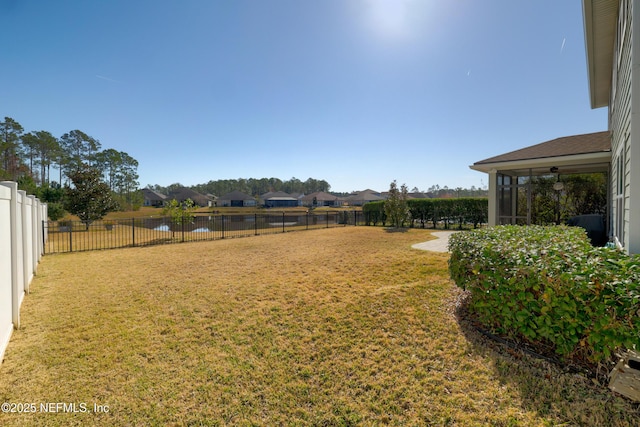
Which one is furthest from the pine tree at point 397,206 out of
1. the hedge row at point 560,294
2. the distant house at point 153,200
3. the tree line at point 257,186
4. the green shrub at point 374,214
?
the tree line at point 257,186

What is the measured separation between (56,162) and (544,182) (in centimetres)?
5159

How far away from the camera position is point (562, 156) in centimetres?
738

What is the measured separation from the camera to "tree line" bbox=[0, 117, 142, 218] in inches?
876

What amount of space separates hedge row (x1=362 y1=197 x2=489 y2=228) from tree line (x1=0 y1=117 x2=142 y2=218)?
2160 cm

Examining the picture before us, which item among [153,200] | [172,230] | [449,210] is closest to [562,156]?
[449,210]

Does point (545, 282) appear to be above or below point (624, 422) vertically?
above

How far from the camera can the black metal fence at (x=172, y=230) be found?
38.5ft

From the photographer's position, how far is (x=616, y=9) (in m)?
4.66

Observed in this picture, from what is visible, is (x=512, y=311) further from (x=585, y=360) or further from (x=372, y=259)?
(x=372, y=259)

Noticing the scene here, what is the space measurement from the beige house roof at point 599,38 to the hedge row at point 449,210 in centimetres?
771

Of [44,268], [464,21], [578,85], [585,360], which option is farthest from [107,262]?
[578,85]

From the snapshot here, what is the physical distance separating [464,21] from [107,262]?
41.2 ft

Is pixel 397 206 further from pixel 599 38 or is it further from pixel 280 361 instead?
pixel 280 361

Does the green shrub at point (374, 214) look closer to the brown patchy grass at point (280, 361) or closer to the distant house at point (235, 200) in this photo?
the brown patchy grass at point (280, 361)
